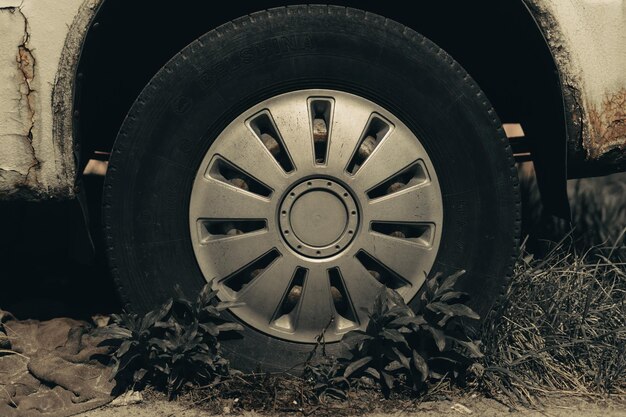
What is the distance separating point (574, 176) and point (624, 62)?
430 mm

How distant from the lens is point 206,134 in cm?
300

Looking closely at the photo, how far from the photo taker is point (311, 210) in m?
3.01

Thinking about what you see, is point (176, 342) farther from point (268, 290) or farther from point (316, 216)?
point (316, 216)

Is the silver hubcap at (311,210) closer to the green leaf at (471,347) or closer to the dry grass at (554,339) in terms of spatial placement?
the green leaf at (471,347)

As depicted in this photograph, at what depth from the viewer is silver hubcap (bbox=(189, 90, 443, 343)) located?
2.99 m

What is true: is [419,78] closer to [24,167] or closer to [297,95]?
[297,95]

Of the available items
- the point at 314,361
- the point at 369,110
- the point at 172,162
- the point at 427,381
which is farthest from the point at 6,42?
the point at 427,381

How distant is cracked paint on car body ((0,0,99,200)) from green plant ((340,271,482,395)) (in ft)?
3.66

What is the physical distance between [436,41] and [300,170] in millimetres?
848

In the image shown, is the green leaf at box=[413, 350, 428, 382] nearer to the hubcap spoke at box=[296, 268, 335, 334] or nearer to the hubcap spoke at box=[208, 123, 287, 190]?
the hubcap spoke at box=[296, 268, 335, 334]

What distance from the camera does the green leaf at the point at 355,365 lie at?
9.68 feet

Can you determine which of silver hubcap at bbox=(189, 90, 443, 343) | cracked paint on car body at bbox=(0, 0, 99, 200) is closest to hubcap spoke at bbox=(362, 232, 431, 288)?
silver hubcap at bbox=(189, 90, 443, 343)

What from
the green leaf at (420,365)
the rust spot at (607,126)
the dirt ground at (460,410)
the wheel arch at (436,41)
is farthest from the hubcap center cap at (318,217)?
the rust spot at (607,126)

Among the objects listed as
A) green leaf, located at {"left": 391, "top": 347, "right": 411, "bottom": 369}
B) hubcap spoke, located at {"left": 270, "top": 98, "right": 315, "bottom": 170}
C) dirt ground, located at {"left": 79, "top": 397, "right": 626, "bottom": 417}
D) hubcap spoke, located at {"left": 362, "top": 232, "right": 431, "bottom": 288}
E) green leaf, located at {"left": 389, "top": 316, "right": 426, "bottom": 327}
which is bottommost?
dirt ground, located at {"left": 79, "top": 397, "right": 626, "bottom": 417}
